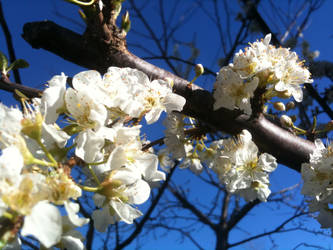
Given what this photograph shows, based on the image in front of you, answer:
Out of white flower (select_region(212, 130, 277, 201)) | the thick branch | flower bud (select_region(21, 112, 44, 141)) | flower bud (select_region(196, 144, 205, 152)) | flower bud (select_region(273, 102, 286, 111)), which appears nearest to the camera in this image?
flower bud (select_region(21, 112, 44, 141))

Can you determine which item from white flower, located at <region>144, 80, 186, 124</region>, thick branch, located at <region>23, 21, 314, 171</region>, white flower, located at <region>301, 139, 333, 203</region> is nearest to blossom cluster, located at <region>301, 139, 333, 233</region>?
white flower, located at <region>301, 139, 333, 203</region>

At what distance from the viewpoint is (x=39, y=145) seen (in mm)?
645

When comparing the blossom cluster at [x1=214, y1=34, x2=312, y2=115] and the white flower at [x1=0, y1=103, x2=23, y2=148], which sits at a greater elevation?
the blossom cluster at [x1=214, y1=34, x2=312, y2=115]

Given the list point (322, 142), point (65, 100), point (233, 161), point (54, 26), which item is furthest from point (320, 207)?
point (54, 26)

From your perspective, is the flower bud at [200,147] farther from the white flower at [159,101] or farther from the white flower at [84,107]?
the white flower at [84,107]

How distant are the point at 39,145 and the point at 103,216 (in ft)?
0.95

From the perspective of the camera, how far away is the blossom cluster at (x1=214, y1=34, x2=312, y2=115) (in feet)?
3.61

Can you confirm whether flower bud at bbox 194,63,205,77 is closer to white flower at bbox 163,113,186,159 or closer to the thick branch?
the thick branch

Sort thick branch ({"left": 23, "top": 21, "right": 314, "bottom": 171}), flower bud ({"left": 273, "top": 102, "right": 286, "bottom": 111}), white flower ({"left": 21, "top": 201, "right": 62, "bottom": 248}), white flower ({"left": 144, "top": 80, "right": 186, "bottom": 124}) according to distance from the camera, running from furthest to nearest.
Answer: flower bud ({"left": 273, "top": 102, "right": 286, "bottom": 111}), thick branch ({"left": 23, "top": 21, "right": 314, "bottom": 171}), white flower ({"left": 144, "top": 80, "right": 186, "bottom": 124}), white flower ({"left": 21, "top": 201, "right": 62, "bottom": 248})

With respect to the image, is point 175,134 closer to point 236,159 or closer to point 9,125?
point 236,159

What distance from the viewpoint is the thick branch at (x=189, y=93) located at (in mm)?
1081

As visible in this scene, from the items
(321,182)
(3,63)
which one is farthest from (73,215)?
(321,182)

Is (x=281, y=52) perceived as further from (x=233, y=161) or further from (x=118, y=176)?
(x=118, y=176)

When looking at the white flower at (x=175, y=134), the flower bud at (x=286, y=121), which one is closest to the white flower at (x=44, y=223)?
the white flower at (x=175, y=134)
